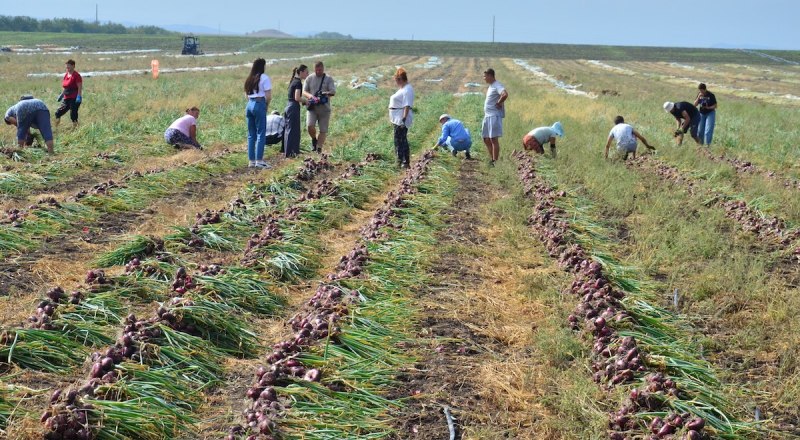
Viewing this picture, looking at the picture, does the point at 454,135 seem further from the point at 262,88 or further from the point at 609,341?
the point at 609,341

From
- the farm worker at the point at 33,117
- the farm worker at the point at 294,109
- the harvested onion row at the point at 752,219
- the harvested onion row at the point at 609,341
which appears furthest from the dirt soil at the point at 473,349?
the farm worker at the point at 33,117

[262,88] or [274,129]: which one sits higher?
[262,88]

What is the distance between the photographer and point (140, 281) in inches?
225

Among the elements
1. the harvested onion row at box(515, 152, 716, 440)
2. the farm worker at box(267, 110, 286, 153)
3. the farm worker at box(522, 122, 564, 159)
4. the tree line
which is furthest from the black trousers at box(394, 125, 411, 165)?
the tree line

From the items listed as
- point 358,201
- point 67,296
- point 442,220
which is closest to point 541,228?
point 442,220

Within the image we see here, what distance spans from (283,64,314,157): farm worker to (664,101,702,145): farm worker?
6.95 metres

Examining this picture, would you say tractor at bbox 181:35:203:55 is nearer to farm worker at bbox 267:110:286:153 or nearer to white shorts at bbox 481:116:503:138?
farm worker at bbox 267:110:286:153

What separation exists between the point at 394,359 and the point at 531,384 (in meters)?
0.88

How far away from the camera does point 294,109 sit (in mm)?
12336

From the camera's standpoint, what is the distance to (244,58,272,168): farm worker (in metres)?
11.1

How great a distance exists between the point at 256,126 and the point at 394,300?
6406 mm

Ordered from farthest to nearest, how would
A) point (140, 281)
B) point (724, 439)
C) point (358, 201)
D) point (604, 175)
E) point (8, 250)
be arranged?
point (604, 175)
point (358, 201)
point (8, 250)
point (140, 281)
point (724, 439)

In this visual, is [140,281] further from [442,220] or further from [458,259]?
[442,220]

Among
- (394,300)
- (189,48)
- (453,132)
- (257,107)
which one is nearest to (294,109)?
(257,107)
